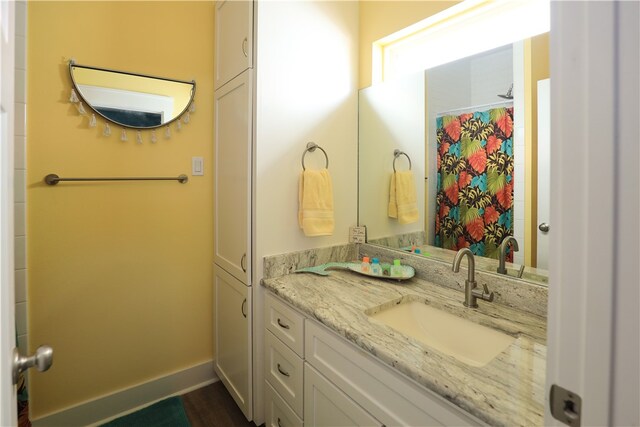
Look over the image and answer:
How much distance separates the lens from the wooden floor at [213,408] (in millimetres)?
1650

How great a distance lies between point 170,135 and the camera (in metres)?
1.75

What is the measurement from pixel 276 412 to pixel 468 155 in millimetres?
1422

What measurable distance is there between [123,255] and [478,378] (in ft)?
5.51

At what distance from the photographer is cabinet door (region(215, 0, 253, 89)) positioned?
148 cm

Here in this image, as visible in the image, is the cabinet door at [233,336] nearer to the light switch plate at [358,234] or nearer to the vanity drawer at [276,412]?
the vanity drawer at [276,412]

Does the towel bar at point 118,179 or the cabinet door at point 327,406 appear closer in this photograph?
the cabinet door at point 327,406

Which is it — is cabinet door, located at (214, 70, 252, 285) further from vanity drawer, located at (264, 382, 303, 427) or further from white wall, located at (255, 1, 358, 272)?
vanity drawer, located at (264, 382, 303, 427)

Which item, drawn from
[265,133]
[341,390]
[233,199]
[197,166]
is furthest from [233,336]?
[265,133]

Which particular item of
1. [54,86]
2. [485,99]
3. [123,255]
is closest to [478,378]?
[485,99]

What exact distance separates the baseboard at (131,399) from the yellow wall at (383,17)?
6.41 ft

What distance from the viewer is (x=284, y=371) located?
1369mm

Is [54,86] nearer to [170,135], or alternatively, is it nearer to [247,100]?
[170,135]

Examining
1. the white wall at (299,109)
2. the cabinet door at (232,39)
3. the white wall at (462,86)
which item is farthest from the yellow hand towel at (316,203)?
the cabinet door at (232,39)

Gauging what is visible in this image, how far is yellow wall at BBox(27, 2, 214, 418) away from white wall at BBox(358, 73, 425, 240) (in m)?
0.90
